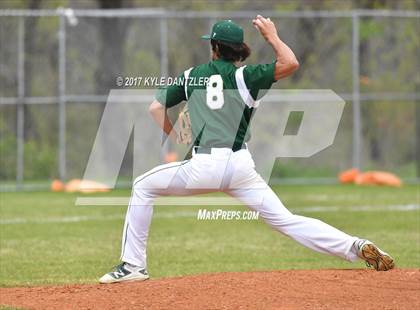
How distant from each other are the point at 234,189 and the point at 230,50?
44.1 inches

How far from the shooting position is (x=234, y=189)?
777 centimetres

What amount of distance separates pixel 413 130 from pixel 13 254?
1298cm

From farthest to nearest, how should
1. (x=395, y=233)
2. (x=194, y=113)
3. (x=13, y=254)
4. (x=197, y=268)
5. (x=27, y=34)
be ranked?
(x=27, y=34) < (x=395, y=233) < (x=13, y=254) < (x=197, y=268) < (x=194, y=113)

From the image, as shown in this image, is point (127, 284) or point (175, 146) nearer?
point (127, 284)

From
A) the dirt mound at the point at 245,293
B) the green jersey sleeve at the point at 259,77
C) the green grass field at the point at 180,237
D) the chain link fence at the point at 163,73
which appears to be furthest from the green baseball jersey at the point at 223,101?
the chain link fence at the point at 163,73

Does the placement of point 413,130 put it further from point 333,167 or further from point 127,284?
point 127,284

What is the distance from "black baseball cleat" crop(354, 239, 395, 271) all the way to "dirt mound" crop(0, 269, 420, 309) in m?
0.18

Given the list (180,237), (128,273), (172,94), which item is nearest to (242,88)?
(172,94)

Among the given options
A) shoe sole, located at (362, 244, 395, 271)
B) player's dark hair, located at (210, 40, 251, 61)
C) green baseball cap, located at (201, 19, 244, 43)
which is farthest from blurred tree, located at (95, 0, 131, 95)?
shoe sole, located at (362, 244, 395, 271)

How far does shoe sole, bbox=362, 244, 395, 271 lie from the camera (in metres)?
7.72

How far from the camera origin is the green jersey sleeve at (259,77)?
7441 mm

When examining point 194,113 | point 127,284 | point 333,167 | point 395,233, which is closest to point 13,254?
point 127,284

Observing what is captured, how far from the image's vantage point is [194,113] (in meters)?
7.80

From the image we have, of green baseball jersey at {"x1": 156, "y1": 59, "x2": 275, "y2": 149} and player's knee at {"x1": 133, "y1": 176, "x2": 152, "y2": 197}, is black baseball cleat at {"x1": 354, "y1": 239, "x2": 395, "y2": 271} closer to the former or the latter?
green baseball jersey at {"x1": 156, "y1": 59, "x2": 275, "y2": 149}
